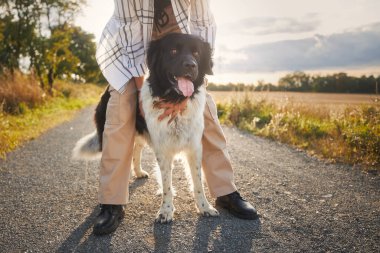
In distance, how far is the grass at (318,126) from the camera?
519cm

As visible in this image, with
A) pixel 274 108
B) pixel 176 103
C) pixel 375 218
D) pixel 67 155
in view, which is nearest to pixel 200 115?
pixel 176 103

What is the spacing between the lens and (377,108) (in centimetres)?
638

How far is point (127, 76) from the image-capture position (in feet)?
Answer: 10.9

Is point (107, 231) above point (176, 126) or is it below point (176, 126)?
below

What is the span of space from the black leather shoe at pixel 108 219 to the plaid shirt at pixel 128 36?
1069 millimetres

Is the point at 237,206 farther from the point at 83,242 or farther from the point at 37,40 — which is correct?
the point at 37,40

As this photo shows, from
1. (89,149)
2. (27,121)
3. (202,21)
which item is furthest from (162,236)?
(27,121)

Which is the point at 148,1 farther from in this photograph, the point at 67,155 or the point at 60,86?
the point at 60,86

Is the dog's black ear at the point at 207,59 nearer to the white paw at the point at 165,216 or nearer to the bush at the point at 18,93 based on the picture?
the white paw at the point at 165,216

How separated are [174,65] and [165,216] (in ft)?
4.37

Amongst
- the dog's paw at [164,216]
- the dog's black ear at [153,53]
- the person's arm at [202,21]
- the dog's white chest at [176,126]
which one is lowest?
the dog's paw at [164,216]

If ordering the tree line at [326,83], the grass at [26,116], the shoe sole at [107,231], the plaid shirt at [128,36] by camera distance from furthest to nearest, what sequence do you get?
the tree line at [326,83]
the grass at [26,116]
the plaid shirt at [128,36]
the shoe sole at [107,231]

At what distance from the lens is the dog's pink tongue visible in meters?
3.13

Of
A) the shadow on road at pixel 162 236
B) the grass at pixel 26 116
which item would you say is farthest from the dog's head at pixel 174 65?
the grass at pixel 26 116
